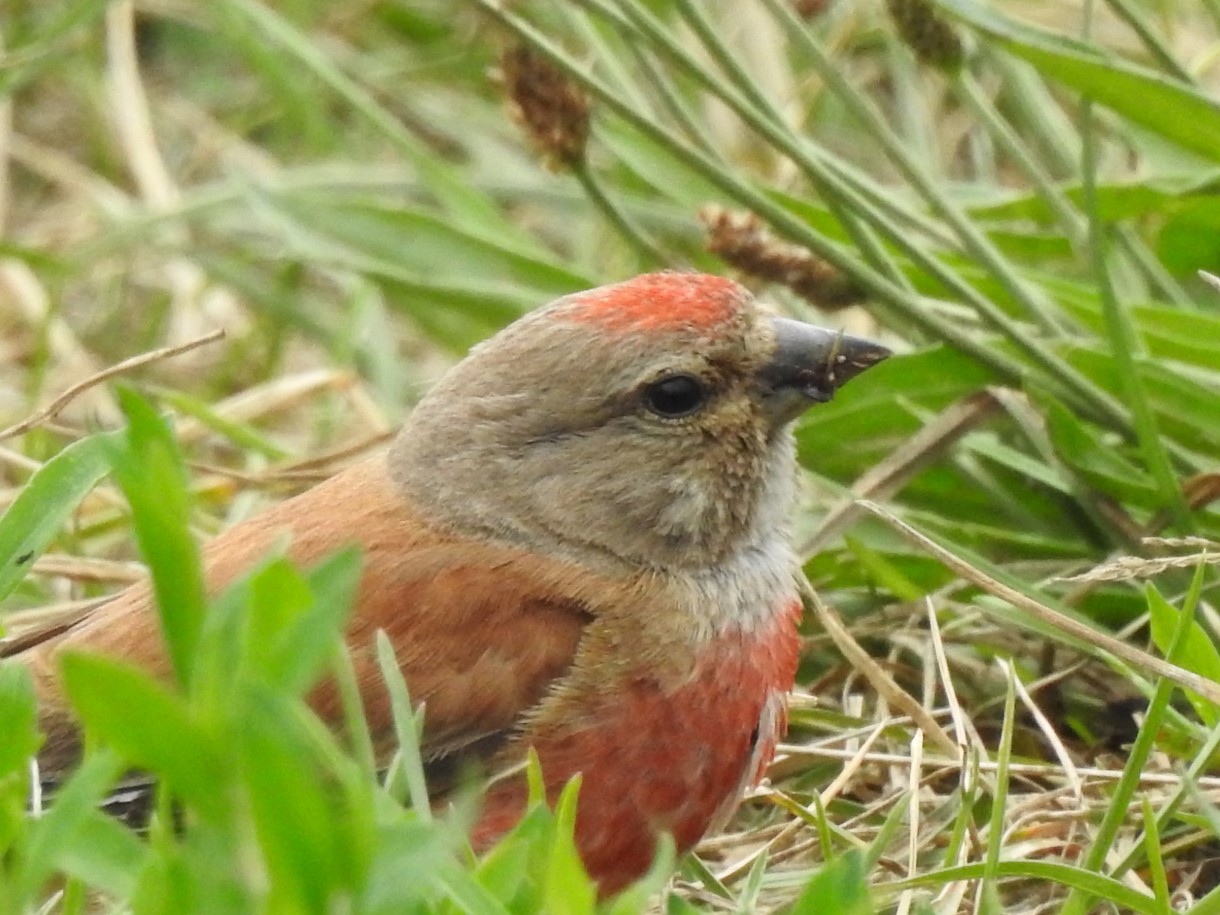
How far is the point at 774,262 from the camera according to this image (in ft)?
10.5

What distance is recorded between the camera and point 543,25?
529 centimetres

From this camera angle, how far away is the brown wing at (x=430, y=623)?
2.61m

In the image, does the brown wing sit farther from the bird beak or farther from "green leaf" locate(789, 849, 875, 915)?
"green leaf" locate(789, 849, 875, 915)

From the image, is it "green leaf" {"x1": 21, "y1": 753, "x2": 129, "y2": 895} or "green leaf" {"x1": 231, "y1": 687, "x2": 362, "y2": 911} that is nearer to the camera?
"green leaf" {"x1": 231, "y1": 687, "x2": 362, "y2": 911}

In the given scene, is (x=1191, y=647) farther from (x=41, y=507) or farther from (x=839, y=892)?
(x=41, y=507)

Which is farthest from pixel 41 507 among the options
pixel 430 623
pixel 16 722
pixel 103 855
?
pixel 103 855

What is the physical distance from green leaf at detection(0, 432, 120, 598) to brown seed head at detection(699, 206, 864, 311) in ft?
3.83

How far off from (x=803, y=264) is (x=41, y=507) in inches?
52.2

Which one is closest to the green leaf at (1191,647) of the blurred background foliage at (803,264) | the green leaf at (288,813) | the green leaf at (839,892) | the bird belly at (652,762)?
the blurred background foliage at (803,264)

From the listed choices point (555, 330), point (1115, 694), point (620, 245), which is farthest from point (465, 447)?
point (620, 245)

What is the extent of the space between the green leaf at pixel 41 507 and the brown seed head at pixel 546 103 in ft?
3.78

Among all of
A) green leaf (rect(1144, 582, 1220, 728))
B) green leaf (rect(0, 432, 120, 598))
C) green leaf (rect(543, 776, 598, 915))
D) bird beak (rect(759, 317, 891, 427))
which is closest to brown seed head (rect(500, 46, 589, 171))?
bird beak (rect(759, 317, 891, 427))

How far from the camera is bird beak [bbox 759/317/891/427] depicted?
2.87m

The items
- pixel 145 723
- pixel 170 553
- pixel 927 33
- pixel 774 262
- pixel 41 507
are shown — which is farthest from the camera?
pixel 774 262
